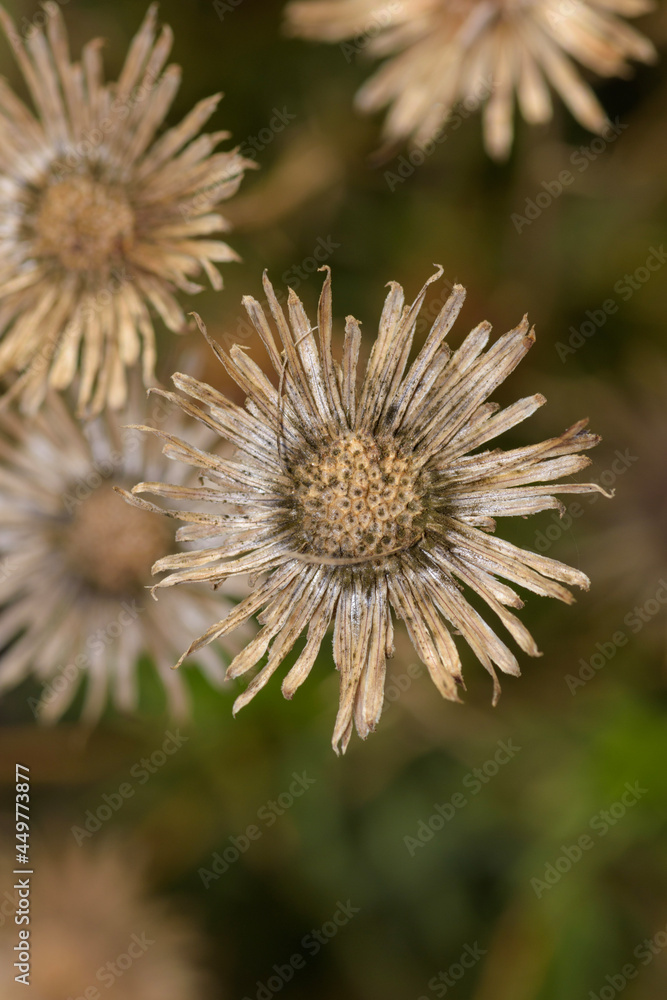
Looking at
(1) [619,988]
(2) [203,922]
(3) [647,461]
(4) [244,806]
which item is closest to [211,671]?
(4) [244,806]

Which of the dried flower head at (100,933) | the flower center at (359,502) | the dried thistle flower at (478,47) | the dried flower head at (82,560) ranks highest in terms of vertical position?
the dried thistle flower at (478,47)

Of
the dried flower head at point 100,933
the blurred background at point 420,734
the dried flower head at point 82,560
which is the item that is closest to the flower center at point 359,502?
the dried flower head at point 82,560

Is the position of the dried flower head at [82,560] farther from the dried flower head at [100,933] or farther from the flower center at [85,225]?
the dried flower head at [100,933]

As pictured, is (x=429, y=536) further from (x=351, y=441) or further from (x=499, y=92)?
(x=499, y=92)

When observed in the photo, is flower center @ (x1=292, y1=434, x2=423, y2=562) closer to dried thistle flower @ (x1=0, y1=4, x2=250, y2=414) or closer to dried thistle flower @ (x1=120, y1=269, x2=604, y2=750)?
dried thistle flower @ (x1=120, y1=269, x2=604, y2=750)

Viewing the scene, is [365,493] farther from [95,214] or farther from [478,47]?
[478,47]
